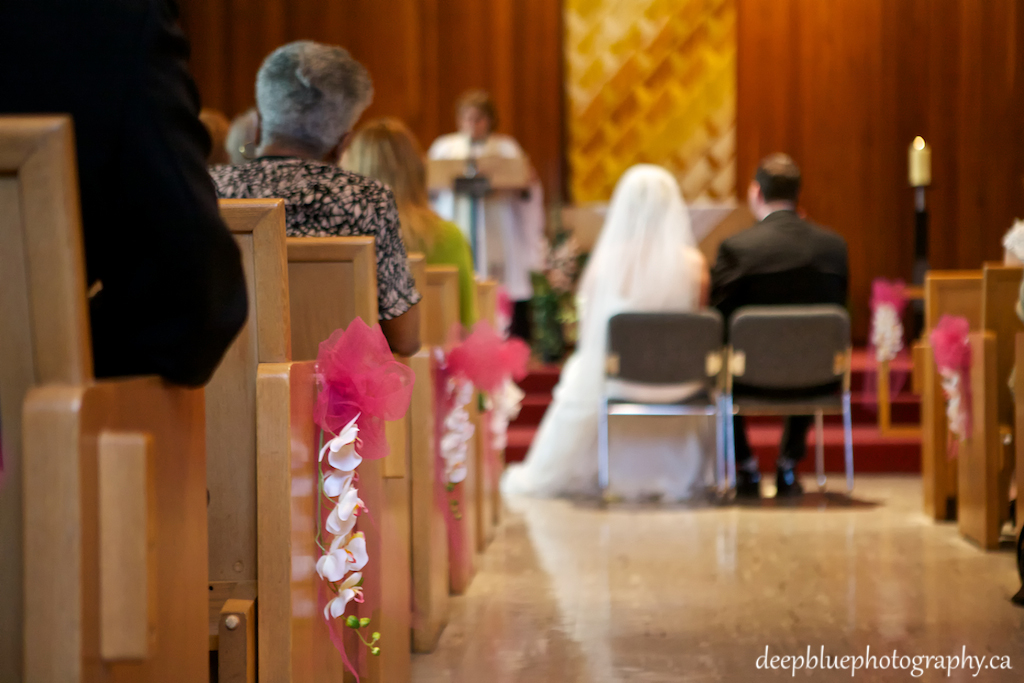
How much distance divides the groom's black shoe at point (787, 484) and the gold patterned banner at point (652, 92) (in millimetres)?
3738

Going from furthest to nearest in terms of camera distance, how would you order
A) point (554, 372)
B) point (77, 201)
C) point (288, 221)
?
point (554, 372) → point (288, 221) → point (77, 201)

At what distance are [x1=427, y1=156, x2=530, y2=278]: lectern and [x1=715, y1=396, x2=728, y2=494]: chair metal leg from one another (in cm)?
178

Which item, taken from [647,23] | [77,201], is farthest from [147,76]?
[647,23]

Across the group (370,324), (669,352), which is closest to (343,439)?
(370,324)

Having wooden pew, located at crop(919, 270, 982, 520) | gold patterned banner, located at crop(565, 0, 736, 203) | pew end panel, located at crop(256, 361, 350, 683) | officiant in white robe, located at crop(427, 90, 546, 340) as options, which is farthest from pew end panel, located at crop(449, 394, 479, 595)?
gold patterned banner, located at crop(565, 0, 736, 203)

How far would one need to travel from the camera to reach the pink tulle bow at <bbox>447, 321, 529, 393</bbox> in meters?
3.00

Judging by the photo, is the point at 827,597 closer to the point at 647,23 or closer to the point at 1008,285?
the point at 1008,285

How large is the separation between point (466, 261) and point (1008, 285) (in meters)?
1.76

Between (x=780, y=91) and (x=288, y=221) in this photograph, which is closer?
(x=288, y=221)

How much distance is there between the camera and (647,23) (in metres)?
7.87

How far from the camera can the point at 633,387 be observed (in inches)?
175

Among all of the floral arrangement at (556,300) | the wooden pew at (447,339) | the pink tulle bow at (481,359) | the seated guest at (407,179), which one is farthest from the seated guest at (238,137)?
the floral arrangement at (556,300)

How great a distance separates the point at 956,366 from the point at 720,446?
55.0 inches

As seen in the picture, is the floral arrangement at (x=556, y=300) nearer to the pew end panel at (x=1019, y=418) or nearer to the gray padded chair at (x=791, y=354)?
the gray padded chair at (x=791, y=354)
